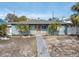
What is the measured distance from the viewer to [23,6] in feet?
13.7

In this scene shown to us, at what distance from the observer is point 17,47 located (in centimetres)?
422

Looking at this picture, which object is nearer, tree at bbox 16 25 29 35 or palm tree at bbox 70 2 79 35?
palm tree at bbox 70 2 79 35

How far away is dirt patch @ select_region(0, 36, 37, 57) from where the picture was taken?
4.21 meters

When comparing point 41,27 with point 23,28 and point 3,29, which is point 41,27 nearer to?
point 23,28

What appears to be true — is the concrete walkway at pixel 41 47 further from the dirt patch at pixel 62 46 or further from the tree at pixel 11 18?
the tree at pixel 11 18

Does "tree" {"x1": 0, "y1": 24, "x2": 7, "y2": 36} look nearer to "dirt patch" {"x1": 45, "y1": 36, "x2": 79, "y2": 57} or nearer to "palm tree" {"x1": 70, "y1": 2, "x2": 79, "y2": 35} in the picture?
→ "dirt patch" {"x1": 45, "y1": 36, "x2": 79, "y2": 57}

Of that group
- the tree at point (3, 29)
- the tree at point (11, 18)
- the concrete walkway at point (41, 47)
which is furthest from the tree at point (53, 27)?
the tree at point (3, 29)

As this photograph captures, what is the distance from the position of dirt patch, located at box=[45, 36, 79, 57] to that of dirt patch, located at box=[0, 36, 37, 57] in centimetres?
25

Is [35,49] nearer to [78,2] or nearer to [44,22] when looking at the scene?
[44,22]

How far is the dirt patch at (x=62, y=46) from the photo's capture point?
13.8 feet

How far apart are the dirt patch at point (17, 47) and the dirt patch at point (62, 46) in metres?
0.25

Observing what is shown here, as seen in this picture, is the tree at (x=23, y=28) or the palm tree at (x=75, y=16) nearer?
the palm tree at (x=75, y=16)

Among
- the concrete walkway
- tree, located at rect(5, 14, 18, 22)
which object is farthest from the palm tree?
tree, located at rect(5, 14, 18, 22)

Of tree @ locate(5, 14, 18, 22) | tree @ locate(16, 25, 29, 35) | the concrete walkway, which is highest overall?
tree @ locate(5, 14, 18, 22)
